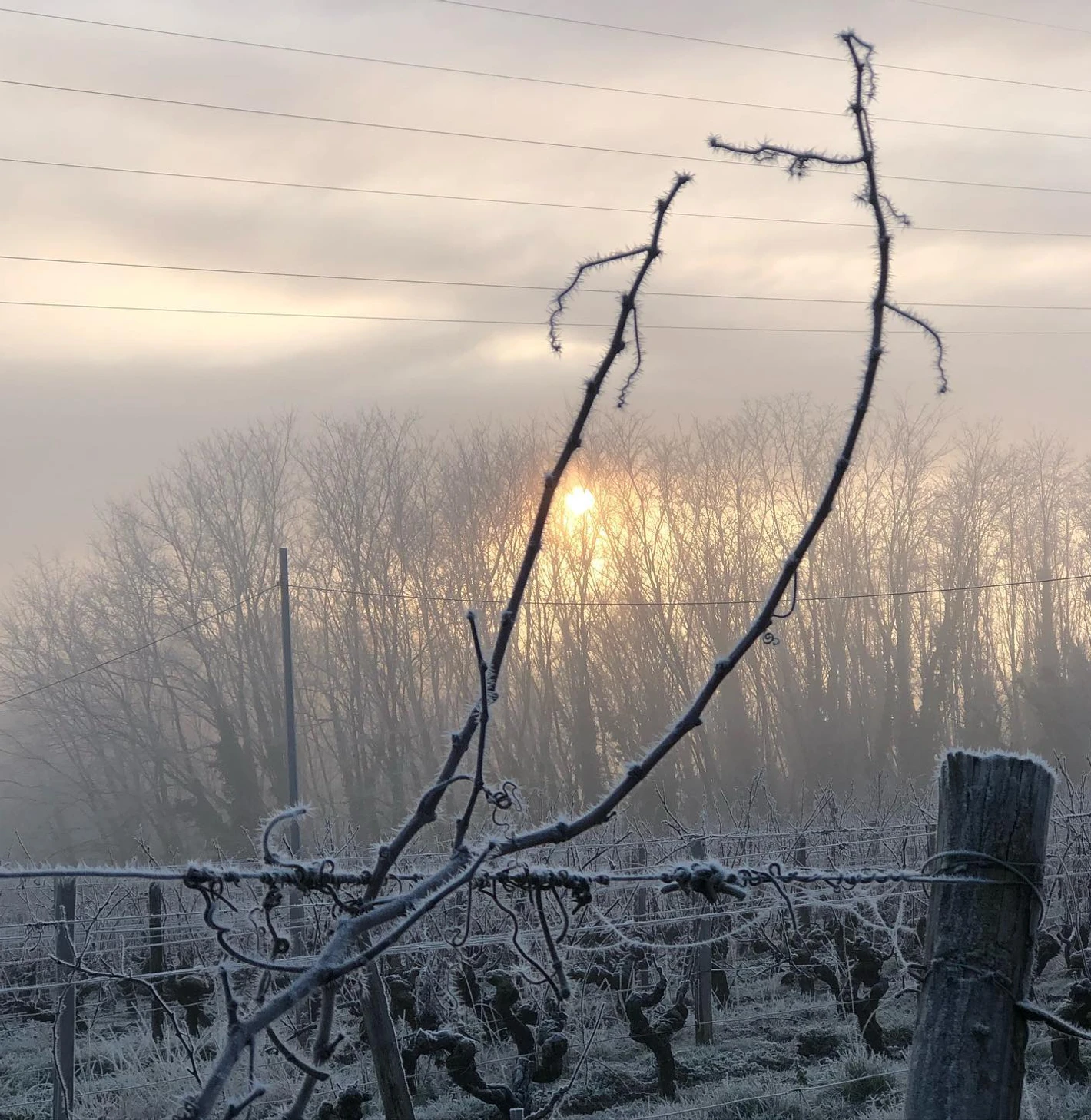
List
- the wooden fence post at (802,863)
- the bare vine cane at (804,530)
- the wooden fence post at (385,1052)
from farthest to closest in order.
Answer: the wooden fence post at (802,863) < the wooden fence post at (385,1052) < the bare vine cane at (804,530)

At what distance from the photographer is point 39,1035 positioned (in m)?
10.4

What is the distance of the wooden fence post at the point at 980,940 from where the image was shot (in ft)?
5.14

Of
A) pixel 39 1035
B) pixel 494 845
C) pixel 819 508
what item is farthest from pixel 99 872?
pixel 39 1035

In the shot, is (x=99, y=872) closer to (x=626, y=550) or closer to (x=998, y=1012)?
(x=998, y=1012)

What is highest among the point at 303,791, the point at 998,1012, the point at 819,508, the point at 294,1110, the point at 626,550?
the point at 626,550

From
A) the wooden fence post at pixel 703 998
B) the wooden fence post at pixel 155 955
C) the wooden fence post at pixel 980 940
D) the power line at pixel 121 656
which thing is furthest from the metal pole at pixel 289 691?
the power line at pixel 121 656

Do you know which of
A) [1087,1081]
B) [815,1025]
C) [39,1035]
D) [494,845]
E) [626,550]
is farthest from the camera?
[626,550]

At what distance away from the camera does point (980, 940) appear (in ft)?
5.41

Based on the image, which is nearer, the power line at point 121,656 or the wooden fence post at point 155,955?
the wooden fence post at point 155,955

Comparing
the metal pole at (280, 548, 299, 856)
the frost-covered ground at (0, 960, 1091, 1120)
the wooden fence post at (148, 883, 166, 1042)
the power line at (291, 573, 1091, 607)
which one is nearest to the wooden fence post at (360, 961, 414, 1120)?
the frost-covered ground at (0, 960, 1091, 1120)

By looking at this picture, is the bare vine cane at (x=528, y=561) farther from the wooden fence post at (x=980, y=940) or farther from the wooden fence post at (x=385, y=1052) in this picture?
the wooden fence post at (x=385, y=1052)

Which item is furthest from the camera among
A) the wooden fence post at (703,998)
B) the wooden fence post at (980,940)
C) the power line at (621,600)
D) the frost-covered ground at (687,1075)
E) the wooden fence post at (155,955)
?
the power line at (621,600)

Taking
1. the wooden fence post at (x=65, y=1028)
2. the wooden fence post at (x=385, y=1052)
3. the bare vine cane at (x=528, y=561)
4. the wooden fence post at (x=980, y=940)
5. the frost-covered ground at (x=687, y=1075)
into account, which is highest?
the bare vine cane at (x=528, y=561)

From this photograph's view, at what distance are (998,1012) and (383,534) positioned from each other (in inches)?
1278
